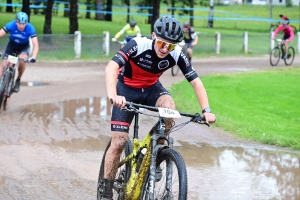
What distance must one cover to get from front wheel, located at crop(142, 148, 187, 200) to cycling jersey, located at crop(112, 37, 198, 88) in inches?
38.1

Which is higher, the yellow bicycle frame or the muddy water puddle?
the yellow bicycle frame

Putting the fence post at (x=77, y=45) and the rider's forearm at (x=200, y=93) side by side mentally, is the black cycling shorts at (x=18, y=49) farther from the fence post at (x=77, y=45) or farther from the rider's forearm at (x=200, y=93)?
the fence post at (x=77, y=45)

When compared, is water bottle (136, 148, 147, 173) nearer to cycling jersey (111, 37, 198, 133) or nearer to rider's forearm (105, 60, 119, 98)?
cycling jersey (111, 37, 198, 133)

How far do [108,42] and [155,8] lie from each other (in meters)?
8.55

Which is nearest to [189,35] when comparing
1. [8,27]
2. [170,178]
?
[8,27]

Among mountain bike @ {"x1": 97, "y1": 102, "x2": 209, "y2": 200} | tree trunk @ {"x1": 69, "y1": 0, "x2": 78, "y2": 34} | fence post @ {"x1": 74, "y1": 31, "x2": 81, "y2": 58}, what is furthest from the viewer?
tree trunk @ {"x1": 69, "y1": 0, "x2": 78, "y2": 34}

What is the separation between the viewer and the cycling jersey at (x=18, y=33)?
13281 mm

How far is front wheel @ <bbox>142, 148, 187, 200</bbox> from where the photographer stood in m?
5.24

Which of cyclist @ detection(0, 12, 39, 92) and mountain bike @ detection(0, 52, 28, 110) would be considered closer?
mountain bike @ detection(0, 52, 28, 110)

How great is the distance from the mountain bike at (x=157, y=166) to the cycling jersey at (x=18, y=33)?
751 cm

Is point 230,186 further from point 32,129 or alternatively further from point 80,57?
point 80,57

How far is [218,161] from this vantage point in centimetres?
920

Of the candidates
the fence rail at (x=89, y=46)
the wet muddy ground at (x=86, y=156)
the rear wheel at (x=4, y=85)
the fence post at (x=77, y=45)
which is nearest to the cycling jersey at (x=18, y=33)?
the rear wheel at (x=4, y=85)

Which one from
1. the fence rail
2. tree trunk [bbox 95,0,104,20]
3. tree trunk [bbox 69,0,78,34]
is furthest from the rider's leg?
tree trunk [bbox 95,0,104,20]
